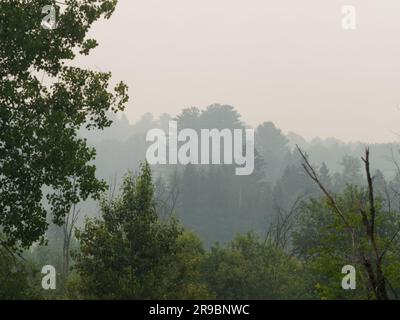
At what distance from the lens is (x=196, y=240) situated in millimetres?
38062

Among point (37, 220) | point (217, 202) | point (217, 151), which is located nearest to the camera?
point (37, 220)

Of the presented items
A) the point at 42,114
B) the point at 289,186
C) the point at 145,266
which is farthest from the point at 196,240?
the point at 289,186

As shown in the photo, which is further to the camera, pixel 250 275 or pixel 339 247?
pixel 250 275

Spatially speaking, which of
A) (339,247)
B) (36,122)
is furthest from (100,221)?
(339,247)

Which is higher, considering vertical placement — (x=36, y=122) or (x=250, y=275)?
(x=36, y=122)

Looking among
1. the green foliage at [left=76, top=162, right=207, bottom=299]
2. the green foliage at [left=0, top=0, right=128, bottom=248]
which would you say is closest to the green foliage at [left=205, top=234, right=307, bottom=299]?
the green foliage at [left=76, top=162, right=207, bottom=299]

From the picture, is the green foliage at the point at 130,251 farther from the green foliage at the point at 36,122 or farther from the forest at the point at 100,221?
the green foliage at the point at 36,122

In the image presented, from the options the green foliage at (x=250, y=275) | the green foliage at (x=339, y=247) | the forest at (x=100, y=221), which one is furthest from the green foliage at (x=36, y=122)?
the green foliage at (x=250, y=275)

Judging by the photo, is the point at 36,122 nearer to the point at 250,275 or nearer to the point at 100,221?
the point at 100,221

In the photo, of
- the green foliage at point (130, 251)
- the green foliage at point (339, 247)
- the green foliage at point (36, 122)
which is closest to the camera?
the green foliage at point (36, 122)

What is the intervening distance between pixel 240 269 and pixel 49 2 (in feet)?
73.4

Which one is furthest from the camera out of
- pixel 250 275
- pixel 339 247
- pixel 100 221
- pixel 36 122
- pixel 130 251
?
pixel 250 275

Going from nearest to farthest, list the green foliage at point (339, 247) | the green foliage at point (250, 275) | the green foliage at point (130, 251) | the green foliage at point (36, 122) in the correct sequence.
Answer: the green foliage at point (36, 122), the green foliage at point (339, 247), the green foliage at point (130, 251), the green foliage at point (250, 275)

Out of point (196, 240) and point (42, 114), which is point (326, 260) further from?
point (196, 240)
